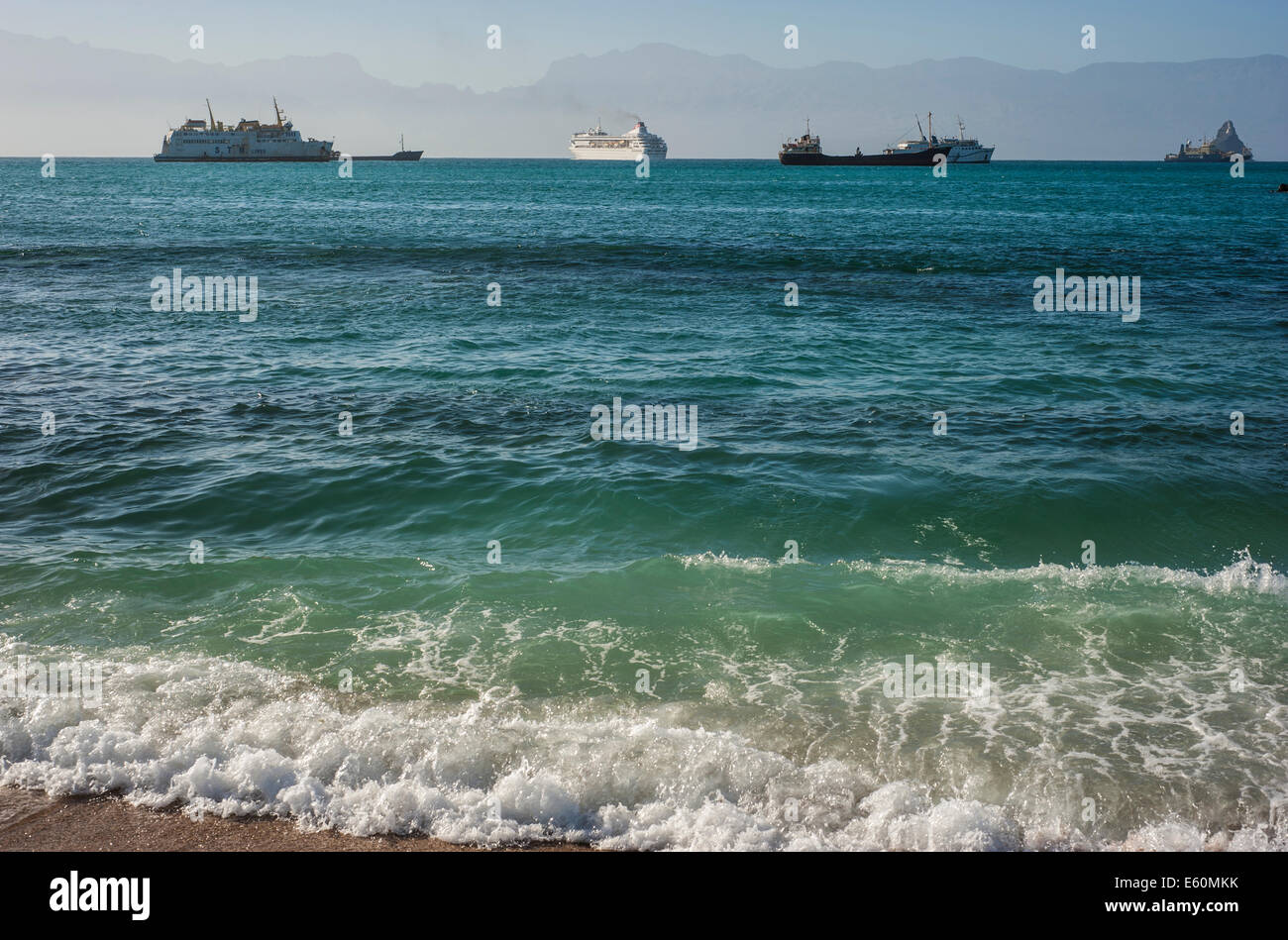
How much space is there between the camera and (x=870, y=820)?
700cm

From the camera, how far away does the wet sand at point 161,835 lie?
675cm

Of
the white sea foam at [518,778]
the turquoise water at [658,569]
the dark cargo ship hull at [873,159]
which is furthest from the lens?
the dark cargo ship hull at [873,159]

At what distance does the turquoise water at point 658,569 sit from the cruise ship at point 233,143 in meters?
180

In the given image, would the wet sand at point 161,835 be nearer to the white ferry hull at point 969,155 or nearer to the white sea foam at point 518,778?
the white sea foam at point 518,778

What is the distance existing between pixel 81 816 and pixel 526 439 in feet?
32.5

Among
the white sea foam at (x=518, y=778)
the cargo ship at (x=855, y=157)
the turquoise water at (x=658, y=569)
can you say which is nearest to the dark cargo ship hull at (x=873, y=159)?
the cargo ship at (x=855, y=157)

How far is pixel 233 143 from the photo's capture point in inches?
7264

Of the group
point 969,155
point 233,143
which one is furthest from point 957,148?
point 233,143

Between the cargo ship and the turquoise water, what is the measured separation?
15338 cm

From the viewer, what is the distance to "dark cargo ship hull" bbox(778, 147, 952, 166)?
16925cm

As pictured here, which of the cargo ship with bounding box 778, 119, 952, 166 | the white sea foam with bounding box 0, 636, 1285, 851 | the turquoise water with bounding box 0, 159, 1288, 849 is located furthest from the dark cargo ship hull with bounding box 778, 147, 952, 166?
the white sea foam with bounding box 0, 636, 1285, 851

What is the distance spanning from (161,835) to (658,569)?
6.43 metres

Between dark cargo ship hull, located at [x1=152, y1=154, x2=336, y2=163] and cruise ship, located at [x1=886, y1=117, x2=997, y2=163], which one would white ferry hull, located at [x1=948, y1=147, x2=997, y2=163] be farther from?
dark cargo ship hull, located at [x1=152, y1=154, x2=336, y2=163]
